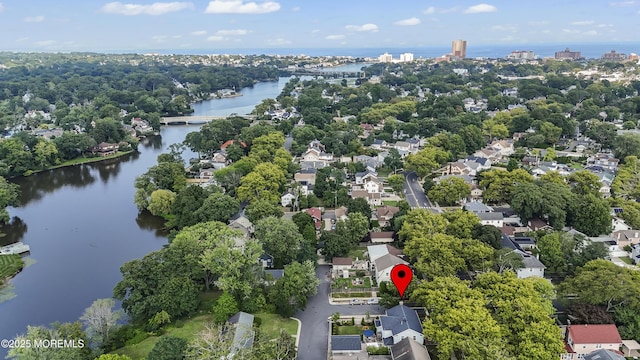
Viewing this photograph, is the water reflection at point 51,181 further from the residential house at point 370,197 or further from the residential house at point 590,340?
the residential house at point 590,340

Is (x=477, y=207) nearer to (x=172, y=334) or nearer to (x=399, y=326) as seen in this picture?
(x=399, y=326)

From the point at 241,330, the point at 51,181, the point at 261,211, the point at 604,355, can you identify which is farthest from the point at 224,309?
the point at 51,181

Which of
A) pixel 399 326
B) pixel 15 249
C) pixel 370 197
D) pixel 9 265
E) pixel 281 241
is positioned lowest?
pixel 9 265

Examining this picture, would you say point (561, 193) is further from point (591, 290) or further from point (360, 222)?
point (360, 222)

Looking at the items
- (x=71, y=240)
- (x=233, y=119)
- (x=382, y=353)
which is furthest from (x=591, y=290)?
(x=233, y=119)

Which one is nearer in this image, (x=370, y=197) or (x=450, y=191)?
(x=450, y=191)

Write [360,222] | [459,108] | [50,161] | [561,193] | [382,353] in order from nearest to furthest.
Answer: [382,353], [360,222], [561,193], [50,161], [459,108]
